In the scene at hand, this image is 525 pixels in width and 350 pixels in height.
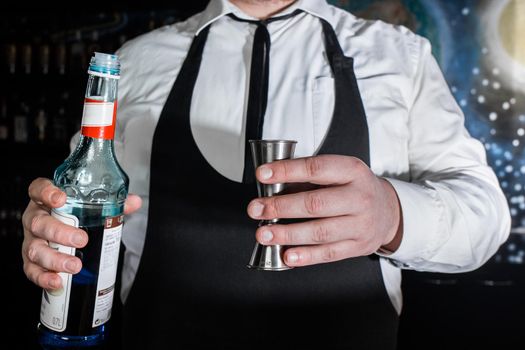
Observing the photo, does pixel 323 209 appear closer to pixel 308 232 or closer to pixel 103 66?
pixel 308 232

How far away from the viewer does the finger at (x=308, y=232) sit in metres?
0.71

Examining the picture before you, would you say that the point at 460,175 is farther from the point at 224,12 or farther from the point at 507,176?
the point at 507,176

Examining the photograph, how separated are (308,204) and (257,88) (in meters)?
0.47

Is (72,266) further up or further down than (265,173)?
further down

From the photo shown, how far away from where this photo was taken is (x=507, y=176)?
241 cm

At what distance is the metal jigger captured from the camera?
693 millimetres

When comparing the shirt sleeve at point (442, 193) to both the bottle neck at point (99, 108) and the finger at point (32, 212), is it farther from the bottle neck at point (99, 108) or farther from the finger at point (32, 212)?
the finger at point (32, 212)

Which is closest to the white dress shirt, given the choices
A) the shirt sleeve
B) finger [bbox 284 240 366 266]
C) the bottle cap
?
the shirt sleeve

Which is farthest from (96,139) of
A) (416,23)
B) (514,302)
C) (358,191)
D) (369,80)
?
(514,302)

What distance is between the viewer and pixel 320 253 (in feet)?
2.43

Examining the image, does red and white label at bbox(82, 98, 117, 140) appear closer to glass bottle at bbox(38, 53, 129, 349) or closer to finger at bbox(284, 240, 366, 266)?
glass bottle at bbox(38, 53, 129, 349)

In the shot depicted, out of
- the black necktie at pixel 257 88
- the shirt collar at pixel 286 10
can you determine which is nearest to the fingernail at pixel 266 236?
the black necktie at pixel 257 88

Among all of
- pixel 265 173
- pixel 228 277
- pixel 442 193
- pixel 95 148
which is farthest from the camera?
pixel 228 277

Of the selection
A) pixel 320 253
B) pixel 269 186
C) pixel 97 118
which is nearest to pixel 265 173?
pixel 269 186
